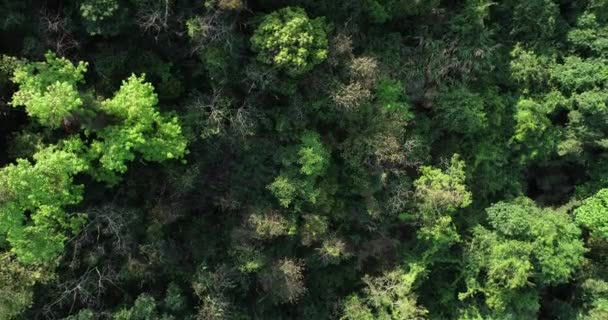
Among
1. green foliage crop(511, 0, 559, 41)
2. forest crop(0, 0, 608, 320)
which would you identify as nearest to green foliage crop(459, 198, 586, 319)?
forest crop(0, 0, 608, 320)

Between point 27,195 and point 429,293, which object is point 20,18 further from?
point 429,293

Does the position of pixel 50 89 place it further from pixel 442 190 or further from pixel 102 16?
pixel 442 190

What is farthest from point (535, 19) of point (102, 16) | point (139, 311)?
point (139, 311)

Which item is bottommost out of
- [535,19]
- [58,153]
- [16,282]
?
[16,282]

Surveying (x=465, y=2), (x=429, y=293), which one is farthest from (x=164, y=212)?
(x=465, y=2)

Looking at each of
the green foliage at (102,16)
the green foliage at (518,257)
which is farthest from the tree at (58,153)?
the green foliage at (518,257)

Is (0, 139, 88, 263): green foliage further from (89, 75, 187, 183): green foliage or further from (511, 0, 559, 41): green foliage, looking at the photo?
(511, 0, 559, 41): green foliage
